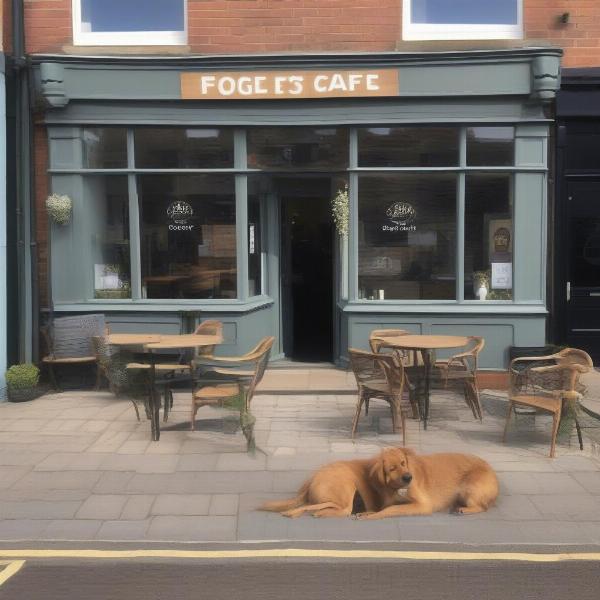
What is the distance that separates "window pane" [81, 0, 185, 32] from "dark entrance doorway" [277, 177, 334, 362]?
256cm

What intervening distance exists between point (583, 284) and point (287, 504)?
243 inches

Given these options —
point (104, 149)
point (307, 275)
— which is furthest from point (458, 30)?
point (104, 149)

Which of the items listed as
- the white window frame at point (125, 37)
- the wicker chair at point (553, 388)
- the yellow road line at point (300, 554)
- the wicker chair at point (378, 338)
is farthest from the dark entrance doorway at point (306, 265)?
the yellow road line at point (300, 554)

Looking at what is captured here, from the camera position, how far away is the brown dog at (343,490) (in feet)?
16.4

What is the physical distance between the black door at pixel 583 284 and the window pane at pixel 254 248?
4.07 meters

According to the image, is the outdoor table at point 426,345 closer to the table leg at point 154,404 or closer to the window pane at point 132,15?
the table leg at point 154,404

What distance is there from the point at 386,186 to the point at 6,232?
4732 millimetres

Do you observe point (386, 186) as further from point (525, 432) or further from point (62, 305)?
point (62, 305)

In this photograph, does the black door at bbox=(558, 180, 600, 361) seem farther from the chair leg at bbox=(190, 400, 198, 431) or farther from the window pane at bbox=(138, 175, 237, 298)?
the chair leg at bbox=(190, 400, 198, 431)

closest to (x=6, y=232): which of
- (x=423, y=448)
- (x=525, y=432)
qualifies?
(x=423, y=448)

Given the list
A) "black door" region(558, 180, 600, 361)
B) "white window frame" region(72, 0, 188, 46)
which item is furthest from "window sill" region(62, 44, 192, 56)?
"black door" region(558, 180, 600, 361)

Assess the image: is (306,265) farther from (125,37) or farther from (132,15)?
(132,15)

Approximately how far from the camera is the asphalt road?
3.93m

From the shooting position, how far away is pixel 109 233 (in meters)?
9.74
